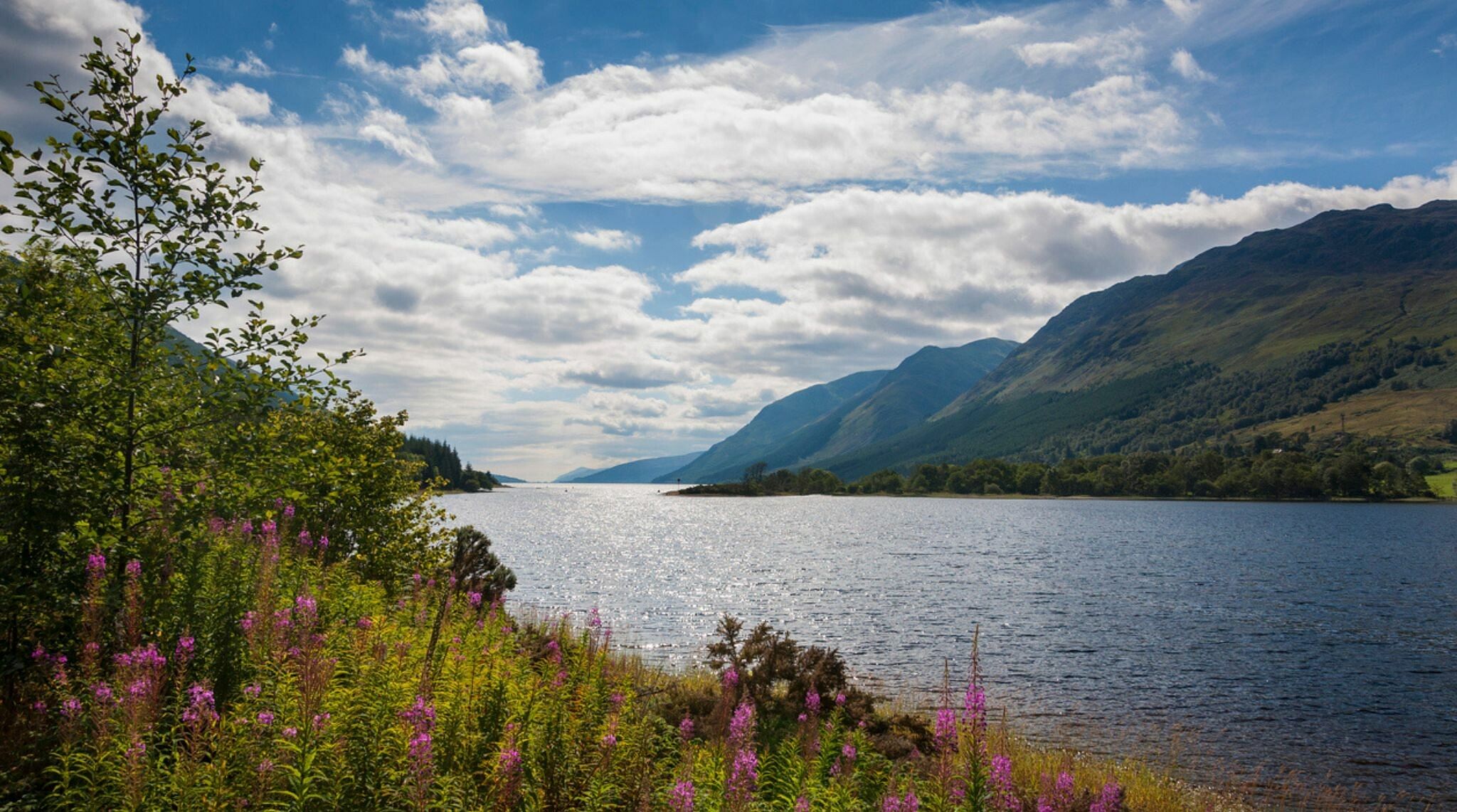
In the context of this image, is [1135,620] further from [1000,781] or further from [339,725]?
[339,725]

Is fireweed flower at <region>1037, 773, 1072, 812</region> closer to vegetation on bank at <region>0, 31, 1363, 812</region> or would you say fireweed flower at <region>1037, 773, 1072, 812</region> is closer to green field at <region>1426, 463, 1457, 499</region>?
vegetation on bank at <region>0, 31, 1363, 812</region>

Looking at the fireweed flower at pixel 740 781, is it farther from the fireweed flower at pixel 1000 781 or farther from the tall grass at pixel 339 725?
the fireweed flower at pixel 1000 781

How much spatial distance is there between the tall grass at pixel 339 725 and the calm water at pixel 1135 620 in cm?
1748

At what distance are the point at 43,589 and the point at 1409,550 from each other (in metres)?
117

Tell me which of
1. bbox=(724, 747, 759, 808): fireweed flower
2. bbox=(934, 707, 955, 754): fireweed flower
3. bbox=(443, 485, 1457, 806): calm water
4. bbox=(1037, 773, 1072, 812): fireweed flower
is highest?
bbox=(934, 707, 955, 754): fireweed flower

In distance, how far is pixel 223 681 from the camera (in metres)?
8.79

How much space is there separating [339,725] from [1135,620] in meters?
51.1

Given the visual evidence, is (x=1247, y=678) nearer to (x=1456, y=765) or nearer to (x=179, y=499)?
(x=1456, y=765)

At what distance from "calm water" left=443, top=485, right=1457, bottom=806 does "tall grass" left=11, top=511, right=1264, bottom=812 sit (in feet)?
57.4

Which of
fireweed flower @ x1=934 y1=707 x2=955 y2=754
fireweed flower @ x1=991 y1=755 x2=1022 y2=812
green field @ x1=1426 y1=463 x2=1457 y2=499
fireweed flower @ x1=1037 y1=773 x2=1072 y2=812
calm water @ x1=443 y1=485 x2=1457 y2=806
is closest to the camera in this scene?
fireweed flower @ x1=934 y1=707 x2=955 y2=754

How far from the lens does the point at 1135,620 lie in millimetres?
47719

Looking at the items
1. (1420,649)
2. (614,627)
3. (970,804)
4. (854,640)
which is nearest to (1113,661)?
(854,640)

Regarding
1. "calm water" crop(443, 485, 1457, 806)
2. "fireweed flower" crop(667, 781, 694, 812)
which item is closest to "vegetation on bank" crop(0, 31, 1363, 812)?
"fireweed flower" crop(667, 781, 694, 812)

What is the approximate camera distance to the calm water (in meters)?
25.9
